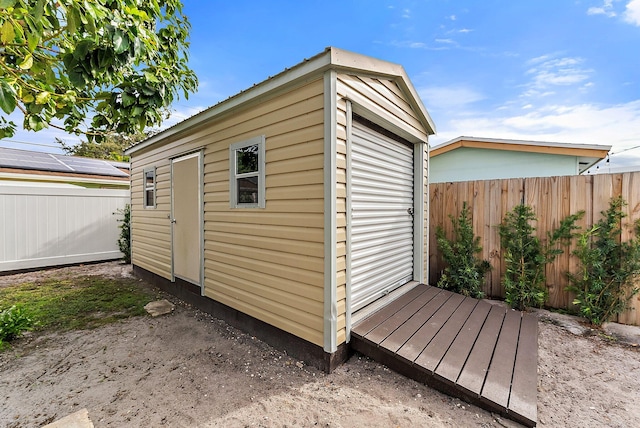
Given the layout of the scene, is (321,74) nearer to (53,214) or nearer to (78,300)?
(78,300)

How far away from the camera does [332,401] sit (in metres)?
2.03

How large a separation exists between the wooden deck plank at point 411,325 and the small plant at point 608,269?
5.21 ft

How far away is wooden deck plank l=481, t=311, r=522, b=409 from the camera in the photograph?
1868 millimetres

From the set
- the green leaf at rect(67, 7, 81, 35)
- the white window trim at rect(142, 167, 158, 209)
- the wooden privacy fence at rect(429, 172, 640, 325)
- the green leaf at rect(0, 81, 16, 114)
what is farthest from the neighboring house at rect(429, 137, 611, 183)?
the green leaf at rect(0, 81, 16, 114)

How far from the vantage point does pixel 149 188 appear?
527cm

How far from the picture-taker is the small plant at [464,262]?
3953 millimetres

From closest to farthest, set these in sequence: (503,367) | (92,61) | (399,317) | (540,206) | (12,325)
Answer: (92,61), (503,367), (399,317), (12,325), (540,206)

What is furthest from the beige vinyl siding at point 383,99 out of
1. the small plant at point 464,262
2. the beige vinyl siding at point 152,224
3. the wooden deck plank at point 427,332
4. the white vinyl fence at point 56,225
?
the white vinyl fence at point 56,225

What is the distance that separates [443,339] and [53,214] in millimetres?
8586

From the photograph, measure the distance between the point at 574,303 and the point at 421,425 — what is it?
2851 mm

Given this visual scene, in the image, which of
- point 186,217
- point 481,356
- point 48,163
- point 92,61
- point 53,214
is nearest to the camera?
point 92,61

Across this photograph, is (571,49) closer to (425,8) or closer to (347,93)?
(425,8)

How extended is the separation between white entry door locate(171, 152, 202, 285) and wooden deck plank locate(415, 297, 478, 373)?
318 centimetres

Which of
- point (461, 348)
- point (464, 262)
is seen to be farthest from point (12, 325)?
point (464, 262)
